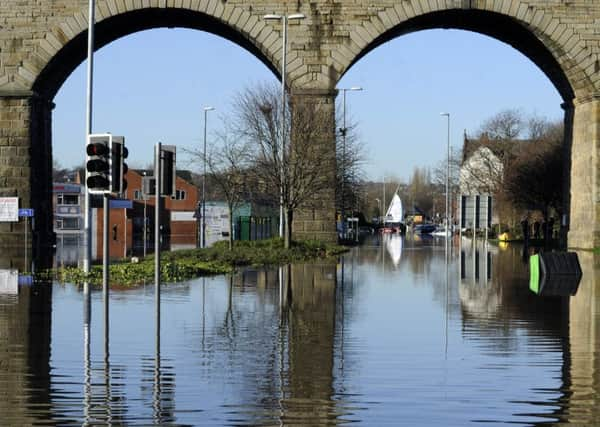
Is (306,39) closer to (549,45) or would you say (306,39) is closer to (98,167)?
(549,45)

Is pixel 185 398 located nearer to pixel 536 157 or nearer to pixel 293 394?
pixel 293 394

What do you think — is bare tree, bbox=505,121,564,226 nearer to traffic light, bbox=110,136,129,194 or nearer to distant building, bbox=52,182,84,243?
distant building, bbox=52,182,84,243

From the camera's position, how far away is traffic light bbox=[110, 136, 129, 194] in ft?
49.6

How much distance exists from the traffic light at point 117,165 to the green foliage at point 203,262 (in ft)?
29.9

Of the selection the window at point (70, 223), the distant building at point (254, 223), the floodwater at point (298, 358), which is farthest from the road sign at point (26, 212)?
the window at point (70, 223)

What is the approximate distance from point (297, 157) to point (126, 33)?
28.7 ft

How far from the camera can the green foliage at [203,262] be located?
26.0 m

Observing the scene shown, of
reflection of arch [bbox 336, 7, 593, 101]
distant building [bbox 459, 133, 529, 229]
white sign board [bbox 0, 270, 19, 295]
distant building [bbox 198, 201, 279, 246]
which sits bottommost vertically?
white sign board [bbox 0, 270, 19, 295]

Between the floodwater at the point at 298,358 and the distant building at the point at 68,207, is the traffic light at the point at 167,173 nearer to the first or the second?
the floodwater at the point at 298,358

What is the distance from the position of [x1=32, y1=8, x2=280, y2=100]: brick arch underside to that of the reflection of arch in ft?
12.9

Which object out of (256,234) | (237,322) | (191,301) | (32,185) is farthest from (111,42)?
(237,322)

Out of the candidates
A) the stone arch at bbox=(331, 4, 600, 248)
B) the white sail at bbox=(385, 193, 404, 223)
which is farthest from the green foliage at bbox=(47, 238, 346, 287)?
the white sail at bbox=(385, 193, 404, 223)

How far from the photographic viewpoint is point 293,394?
10.3 m

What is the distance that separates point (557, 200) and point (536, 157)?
4.47 meters
